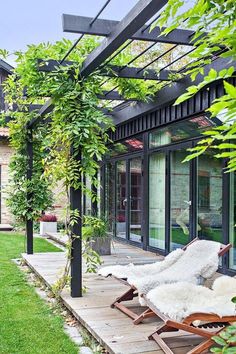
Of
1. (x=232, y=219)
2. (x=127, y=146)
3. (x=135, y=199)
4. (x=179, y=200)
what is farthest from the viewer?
(x=127, y=146)

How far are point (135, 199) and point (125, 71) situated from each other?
4.68 metres

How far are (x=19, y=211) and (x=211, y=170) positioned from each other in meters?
3.78

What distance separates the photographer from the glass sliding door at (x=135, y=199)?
940 cm

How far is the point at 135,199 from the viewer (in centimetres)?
966

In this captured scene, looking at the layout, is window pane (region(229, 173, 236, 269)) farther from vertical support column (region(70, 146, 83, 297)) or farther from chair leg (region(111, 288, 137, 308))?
vertical support column (region(70, 146, 83, 297))

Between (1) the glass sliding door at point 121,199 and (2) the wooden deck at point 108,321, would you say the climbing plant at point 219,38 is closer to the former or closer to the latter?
(2) the wooden deck at point 108,321

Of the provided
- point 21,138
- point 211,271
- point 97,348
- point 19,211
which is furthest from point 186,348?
point 21,138

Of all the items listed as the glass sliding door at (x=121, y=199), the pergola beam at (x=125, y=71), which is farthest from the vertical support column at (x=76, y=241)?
the glass sliding door at (x=121, y=199)

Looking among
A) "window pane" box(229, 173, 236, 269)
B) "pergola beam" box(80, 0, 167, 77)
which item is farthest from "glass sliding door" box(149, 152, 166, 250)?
"pergola beam" box(80, 0, 167, 77)

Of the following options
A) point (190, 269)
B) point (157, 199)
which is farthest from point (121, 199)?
point (190, 269)

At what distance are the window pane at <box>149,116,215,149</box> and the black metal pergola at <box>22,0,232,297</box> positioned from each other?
689 millimetres

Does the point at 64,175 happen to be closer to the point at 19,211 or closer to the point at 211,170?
the point at 211,170

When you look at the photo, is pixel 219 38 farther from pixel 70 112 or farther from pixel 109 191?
pixel 109 191

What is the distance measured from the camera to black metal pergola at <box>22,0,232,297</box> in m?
3.39
